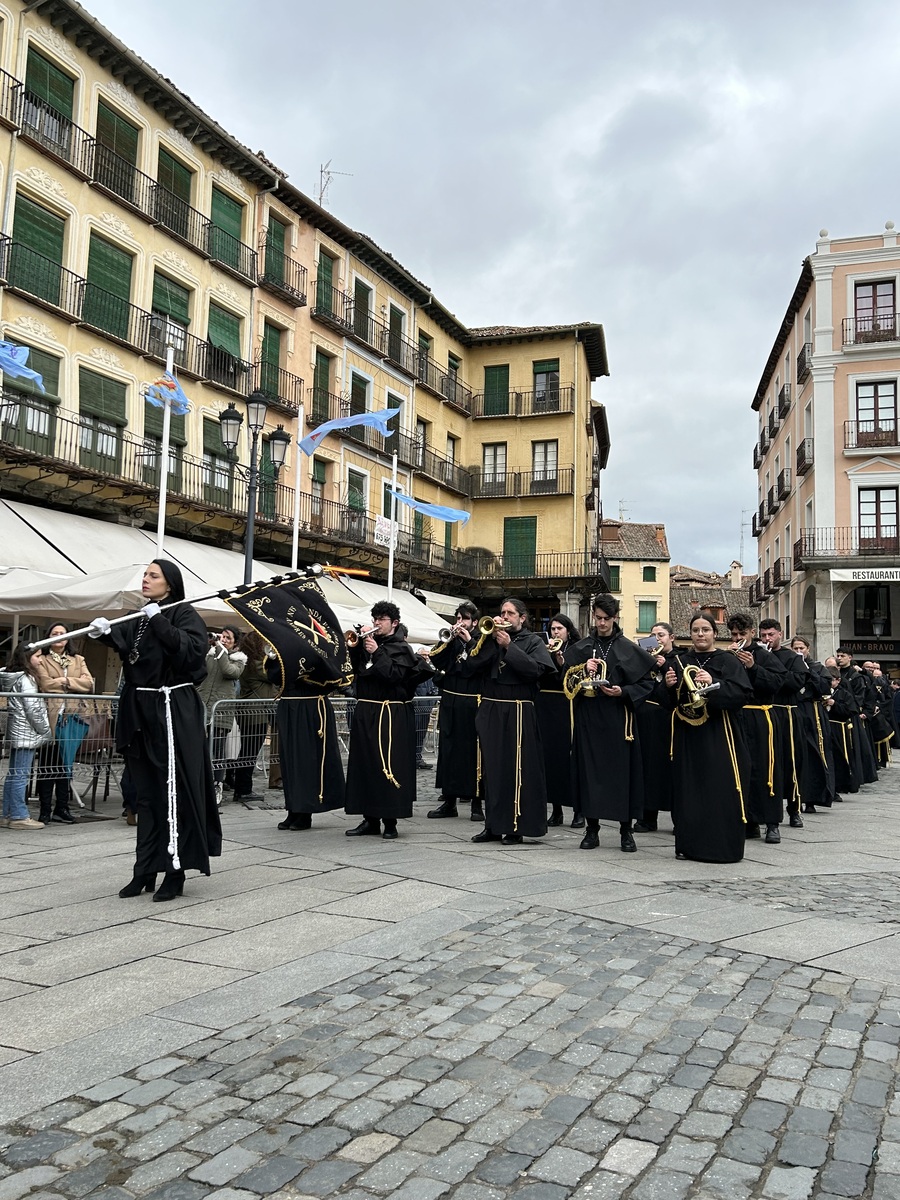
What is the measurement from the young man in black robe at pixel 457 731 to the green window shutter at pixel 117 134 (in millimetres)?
16963

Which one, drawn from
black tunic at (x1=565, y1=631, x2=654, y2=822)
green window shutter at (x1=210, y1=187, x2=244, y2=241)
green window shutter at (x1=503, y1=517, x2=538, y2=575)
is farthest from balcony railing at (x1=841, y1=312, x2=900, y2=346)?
black tunic at (x1=565, y1=631, x2=654, y2=822)

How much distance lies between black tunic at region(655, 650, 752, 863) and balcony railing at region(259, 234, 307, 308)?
22.8 metres

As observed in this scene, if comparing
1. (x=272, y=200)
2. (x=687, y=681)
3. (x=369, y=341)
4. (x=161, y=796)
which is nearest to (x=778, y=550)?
(x=369, y=341)

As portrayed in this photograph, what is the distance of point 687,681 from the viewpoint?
26.7 ft

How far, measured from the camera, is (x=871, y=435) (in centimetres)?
3494

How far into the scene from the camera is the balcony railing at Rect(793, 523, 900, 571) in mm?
34344

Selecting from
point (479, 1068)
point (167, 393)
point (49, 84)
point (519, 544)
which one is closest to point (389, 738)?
point (479, 1068)

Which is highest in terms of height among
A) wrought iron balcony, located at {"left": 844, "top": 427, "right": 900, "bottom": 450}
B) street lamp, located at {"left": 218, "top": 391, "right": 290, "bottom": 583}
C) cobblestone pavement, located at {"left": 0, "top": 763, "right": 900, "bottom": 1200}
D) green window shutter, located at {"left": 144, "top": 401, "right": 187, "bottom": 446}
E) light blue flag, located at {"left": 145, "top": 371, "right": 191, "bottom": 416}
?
wrought iron balcony, located at {"left": 844, "top": 427, "right": 900, "bottom": 450}

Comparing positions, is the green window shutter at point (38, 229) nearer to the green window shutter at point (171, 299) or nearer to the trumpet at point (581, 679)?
the green window shutter at point (171, 299)

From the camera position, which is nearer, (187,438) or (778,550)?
(187,438)

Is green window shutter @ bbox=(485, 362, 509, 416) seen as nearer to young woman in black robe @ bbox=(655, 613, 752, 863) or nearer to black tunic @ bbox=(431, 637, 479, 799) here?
black tunic @ bbox=(431, 637, 479, 799)

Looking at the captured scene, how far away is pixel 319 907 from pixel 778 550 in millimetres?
40334

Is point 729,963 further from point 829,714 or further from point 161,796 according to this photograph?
point 829,714

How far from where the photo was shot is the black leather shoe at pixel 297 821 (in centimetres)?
928
